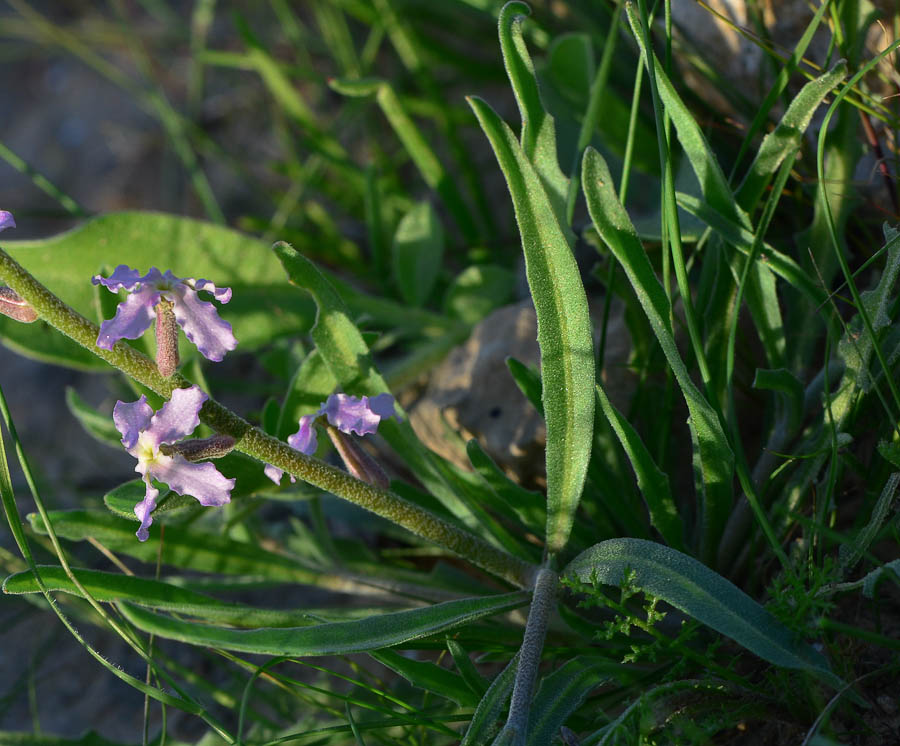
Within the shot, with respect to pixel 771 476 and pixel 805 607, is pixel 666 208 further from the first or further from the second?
pixel 805 607

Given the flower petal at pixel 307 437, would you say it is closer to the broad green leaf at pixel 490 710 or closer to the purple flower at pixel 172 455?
the purple flower at pixel 172 455

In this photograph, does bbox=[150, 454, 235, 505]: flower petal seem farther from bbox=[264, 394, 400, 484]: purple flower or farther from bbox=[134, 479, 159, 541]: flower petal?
bbox=[264, 394, 400, 484]: purple flower

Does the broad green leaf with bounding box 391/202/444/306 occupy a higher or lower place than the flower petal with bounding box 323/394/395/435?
lower

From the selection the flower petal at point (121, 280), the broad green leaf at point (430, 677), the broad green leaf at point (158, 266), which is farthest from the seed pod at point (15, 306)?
the broad green leaf at point (158, 266)

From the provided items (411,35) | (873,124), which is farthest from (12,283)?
(411,35)

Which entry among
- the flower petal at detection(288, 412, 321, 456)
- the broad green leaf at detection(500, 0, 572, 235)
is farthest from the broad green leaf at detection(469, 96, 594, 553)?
the flower petal at detection(288, 412, 321, 456)

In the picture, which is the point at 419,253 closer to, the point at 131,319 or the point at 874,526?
the point at 131,319
